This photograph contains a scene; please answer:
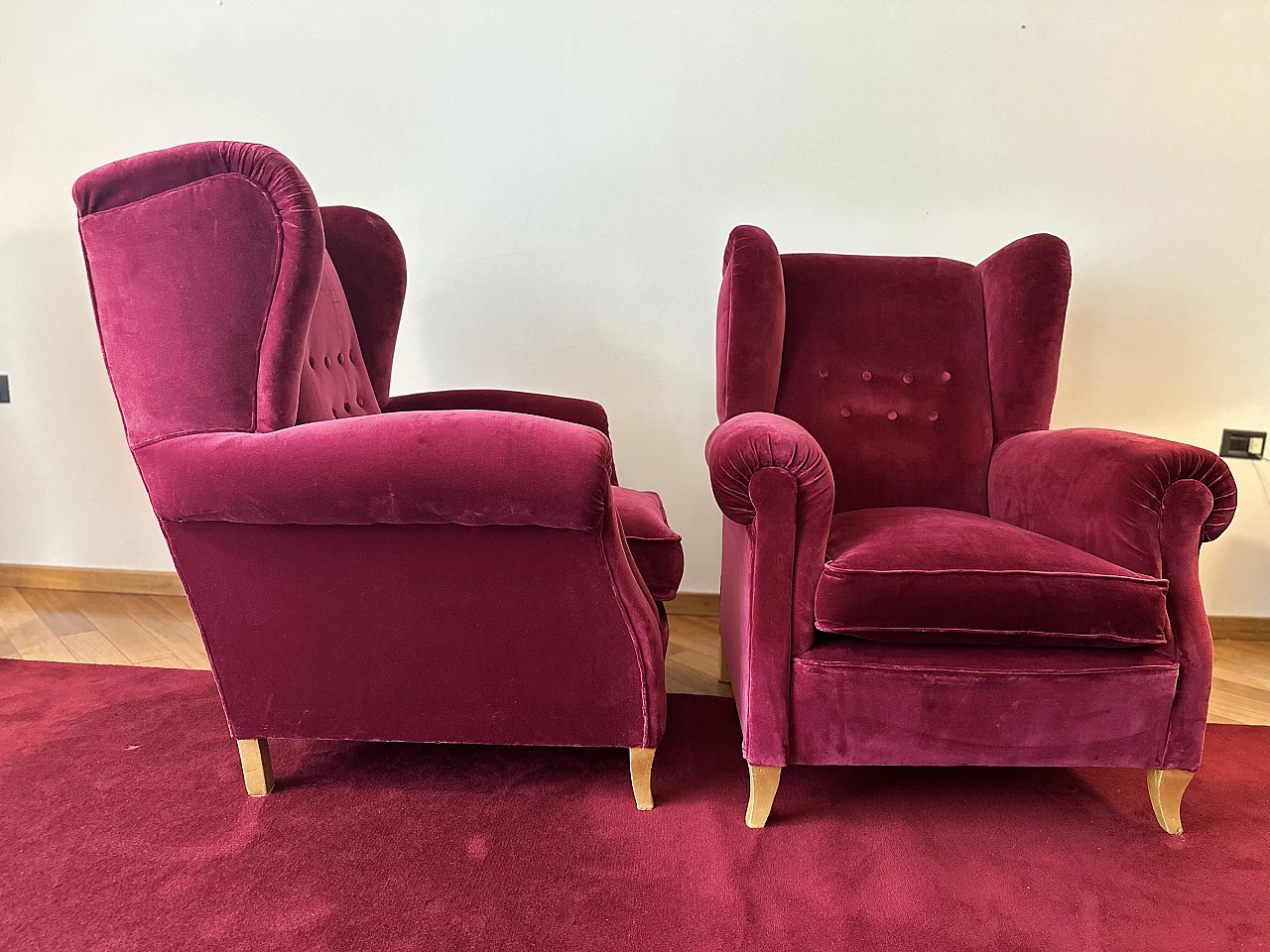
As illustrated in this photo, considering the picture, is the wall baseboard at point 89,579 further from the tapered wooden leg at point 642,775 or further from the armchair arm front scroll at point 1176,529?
the armchair arm front scroll at point 1176,529

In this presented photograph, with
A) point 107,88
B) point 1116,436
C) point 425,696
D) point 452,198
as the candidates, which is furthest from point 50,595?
point 1116,436

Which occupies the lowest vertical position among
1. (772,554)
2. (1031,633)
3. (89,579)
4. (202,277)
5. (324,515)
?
(89,579)

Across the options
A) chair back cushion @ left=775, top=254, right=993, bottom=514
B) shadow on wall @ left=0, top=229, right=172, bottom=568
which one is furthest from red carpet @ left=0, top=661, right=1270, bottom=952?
shadow on wall @ left=0, top=229, right=172, bottom=568

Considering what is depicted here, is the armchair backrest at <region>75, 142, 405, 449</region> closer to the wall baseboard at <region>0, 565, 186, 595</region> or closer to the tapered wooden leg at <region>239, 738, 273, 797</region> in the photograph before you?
the tapered wooden leg at <region>239, 738, 273, 797</region>

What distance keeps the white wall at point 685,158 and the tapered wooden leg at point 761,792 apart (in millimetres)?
1153

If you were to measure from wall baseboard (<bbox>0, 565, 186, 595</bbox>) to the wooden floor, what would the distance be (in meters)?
0.03

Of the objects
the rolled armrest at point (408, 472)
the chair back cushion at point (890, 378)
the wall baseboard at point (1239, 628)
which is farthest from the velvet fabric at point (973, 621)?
the wall baseboard at point (1239, 628)

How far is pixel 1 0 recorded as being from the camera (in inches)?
94.7

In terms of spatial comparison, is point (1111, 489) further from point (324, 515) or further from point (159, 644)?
point (159, 644)

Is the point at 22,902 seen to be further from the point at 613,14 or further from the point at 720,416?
the point at 613,14

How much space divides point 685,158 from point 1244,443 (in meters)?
1.80

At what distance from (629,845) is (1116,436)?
1.10 metres

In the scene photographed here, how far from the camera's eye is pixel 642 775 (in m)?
1.34

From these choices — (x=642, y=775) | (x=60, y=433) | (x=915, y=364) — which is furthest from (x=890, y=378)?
(x=60, y=433)
